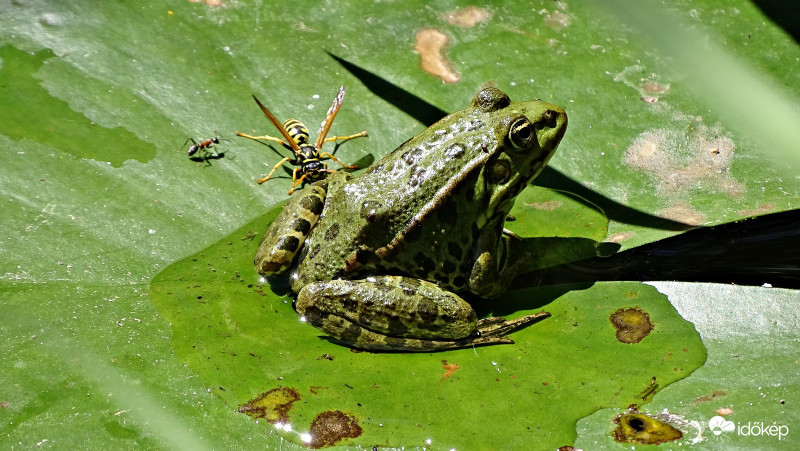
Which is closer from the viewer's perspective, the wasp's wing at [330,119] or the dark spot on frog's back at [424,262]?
the dark spot on frog's back at [424,262]

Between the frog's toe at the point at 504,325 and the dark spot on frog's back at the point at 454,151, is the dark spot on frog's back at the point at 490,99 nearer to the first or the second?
the dark spot on frog's back at the point at 454,151

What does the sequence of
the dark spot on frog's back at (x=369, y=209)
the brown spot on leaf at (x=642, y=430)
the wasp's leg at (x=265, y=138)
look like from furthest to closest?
1. the wasp's leg at (x=265, y=138)
2. the dark spot on frog's back at (x=369, y=209)
3. the brown spot on leaf at (x=642, y=430)

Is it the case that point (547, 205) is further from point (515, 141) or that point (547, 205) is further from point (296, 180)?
point (296, 180)

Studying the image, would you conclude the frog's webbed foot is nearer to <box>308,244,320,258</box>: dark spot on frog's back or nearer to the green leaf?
the green leaf

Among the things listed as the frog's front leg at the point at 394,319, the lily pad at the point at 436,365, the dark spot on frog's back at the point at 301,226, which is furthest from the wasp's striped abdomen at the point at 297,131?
the frog's front leg at the point at 394,319

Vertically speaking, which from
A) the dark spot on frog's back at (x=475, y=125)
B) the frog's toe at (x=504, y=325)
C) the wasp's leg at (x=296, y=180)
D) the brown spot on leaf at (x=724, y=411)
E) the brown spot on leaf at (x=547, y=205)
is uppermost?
the dark spot on frog's back at (x=475, y=125)

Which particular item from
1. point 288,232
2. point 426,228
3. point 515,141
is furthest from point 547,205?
point 288,232

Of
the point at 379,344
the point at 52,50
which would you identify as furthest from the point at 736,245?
the point at 52,50
